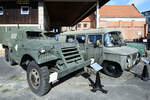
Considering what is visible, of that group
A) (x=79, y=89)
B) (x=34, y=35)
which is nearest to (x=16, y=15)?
(x=34, y=35)

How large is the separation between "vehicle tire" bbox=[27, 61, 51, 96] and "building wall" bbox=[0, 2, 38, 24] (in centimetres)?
905

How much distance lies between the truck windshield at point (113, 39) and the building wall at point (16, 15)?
887 cm

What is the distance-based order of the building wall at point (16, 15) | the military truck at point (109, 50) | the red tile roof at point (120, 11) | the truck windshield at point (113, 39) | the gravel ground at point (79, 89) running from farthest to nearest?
1. the red tile roof at point (120, 11)
2. the building wall at point (16, 15)
3. the truck windshield at point (113, 39)
4. the military truck at point (109, 50)
5. the gravel ground at point (79, 89)

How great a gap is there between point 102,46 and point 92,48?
1.64ft

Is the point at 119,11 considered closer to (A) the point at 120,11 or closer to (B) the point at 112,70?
(A) the point at 120,11

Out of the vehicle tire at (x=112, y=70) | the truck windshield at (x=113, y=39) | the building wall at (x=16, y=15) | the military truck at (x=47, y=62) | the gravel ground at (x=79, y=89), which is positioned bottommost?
the gravel ground at (x=79, y=89)

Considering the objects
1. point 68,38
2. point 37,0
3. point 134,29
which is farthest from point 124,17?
point 68,38

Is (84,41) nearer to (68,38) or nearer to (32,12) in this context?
(68,38)

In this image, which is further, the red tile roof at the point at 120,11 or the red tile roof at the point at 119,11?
the red tile roof at the point at 120,11

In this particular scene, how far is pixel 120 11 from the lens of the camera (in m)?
31.1

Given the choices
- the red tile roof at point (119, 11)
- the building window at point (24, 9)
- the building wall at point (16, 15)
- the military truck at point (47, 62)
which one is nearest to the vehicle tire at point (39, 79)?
the military truck at point (47, 62)

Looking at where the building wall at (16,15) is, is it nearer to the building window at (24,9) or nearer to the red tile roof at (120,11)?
the building window at (24,9)

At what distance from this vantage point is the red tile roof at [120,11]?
29422 millimetres

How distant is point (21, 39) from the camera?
4203 millimetres
